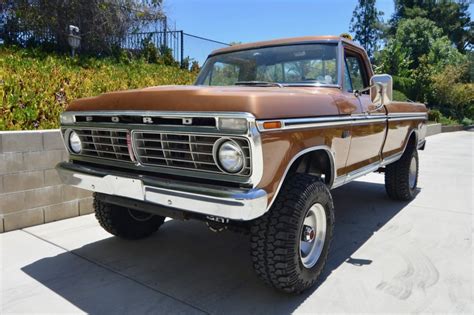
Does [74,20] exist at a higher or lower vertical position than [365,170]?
higher

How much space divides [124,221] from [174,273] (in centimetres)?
82

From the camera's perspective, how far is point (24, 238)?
3768 mm

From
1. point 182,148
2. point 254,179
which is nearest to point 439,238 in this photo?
point 254,179

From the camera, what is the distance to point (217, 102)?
2.29 m

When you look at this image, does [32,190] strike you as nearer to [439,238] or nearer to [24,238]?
[24,238]

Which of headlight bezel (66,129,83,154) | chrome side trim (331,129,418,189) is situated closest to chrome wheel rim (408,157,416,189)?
chrome side trim (331,129,418,189)

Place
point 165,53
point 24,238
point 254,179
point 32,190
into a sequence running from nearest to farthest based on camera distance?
point 254,179 → point 24,238 → point 32,190 → point 165,53

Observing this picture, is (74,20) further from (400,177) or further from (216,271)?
(216,271)

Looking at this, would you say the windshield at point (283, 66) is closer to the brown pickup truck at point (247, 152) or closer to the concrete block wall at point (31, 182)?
the brown pickup truck at point (247, 152)

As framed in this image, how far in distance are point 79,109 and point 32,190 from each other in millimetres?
1545

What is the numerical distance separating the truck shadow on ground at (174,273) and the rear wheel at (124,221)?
9 cm

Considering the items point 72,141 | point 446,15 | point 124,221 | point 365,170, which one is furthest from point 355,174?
point 446,15

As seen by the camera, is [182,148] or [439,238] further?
[439,238]

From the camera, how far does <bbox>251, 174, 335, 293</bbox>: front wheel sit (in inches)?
99.3
